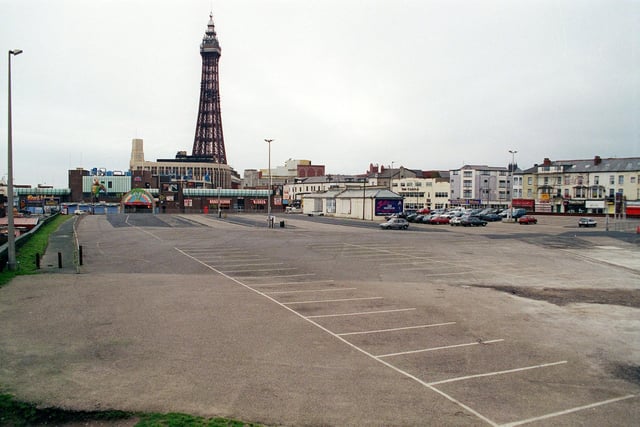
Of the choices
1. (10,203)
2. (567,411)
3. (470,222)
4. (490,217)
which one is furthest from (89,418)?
(490,217)

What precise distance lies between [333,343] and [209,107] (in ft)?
528

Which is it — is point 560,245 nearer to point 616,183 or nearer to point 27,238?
point 27,238

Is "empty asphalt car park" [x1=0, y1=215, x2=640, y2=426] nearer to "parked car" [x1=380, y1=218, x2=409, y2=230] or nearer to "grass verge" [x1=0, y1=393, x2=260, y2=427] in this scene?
"grass verge" [x1=0, y1=393, x2=260, y2=427]

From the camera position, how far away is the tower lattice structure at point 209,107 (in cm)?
16300

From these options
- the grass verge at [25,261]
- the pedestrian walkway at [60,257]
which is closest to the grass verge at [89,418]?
the grass verge at [25,261]

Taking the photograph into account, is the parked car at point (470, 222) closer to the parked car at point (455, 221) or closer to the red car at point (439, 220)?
the parked car at point (455, 221)

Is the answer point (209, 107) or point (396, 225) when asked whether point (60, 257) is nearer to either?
point (396, 225)

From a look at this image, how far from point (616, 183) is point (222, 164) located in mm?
123480

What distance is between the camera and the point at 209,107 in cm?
16325

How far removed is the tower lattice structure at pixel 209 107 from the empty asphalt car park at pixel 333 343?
14727 centimetres

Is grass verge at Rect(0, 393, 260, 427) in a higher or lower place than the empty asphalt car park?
higher

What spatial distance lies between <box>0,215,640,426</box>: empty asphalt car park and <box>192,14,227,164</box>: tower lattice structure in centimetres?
14727

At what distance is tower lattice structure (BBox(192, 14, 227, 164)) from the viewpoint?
16300 cm

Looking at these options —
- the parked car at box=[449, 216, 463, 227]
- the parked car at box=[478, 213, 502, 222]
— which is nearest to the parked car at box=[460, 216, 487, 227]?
the parked car at box=[449, 216, 463, 227]
